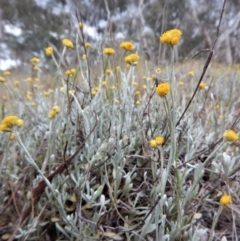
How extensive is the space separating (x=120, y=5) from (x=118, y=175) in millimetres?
6851

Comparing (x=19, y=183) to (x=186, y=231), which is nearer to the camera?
(x=186, y=231)

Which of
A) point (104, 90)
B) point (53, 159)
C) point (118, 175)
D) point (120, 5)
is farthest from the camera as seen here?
point (120, 5)

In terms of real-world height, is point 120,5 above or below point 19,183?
above

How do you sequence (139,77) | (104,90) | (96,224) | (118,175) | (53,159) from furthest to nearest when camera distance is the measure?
(139,77) < (104,90) < (53,159) < (118,175) < (96,224)

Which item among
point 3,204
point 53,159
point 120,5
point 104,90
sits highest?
point 120,5

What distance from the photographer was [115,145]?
935mm

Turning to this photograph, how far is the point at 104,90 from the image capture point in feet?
4.11

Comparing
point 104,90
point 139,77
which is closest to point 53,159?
point 104,90

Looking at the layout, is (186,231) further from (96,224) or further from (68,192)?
(68,192)

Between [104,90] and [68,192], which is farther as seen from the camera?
[104,90]

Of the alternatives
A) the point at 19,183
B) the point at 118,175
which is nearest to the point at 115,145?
the point at 118,175

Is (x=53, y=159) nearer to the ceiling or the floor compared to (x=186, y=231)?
nearer to the ceiling

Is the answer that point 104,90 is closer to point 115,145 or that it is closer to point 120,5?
point 115,145

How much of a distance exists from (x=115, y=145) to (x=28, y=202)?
28 centimetres
